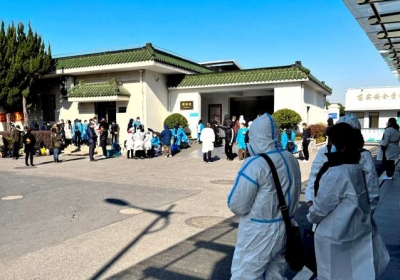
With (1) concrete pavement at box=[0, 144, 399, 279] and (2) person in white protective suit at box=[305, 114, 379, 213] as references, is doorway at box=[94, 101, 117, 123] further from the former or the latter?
(2) person in white protective suit at box=[305, 114, 379, 213]

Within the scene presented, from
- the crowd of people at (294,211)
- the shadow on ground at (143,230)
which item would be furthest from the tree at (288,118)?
the crowd of people at (294,211)

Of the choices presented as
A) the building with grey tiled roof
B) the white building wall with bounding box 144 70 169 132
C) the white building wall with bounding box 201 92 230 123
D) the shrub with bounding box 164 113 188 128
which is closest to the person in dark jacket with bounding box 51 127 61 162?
the building with grey tiled roof

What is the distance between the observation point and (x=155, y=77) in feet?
73.6

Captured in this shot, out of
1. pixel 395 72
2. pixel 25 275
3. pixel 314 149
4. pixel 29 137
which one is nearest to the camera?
pixel 25 275

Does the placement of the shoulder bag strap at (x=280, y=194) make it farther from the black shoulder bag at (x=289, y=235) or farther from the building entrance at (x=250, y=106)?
the building entrance at (x=250, y=106)

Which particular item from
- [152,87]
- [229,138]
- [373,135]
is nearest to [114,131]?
[152,87]

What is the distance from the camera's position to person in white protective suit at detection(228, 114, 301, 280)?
8.52 ft

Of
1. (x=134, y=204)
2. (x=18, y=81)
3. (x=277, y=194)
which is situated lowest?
(x=134, y=204)

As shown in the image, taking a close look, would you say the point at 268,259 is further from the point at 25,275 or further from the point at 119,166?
the point at 119,166

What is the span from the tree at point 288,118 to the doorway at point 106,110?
11190 mm

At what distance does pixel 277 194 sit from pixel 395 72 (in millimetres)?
9515

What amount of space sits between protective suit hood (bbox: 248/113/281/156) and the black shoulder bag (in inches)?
4.3

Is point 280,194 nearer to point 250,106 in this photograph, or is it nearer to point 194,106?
point 194,106

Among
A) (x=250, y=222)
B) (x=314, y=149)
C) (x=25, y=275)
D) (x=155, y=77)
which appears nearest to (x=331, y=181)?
(x=250, y=222)
